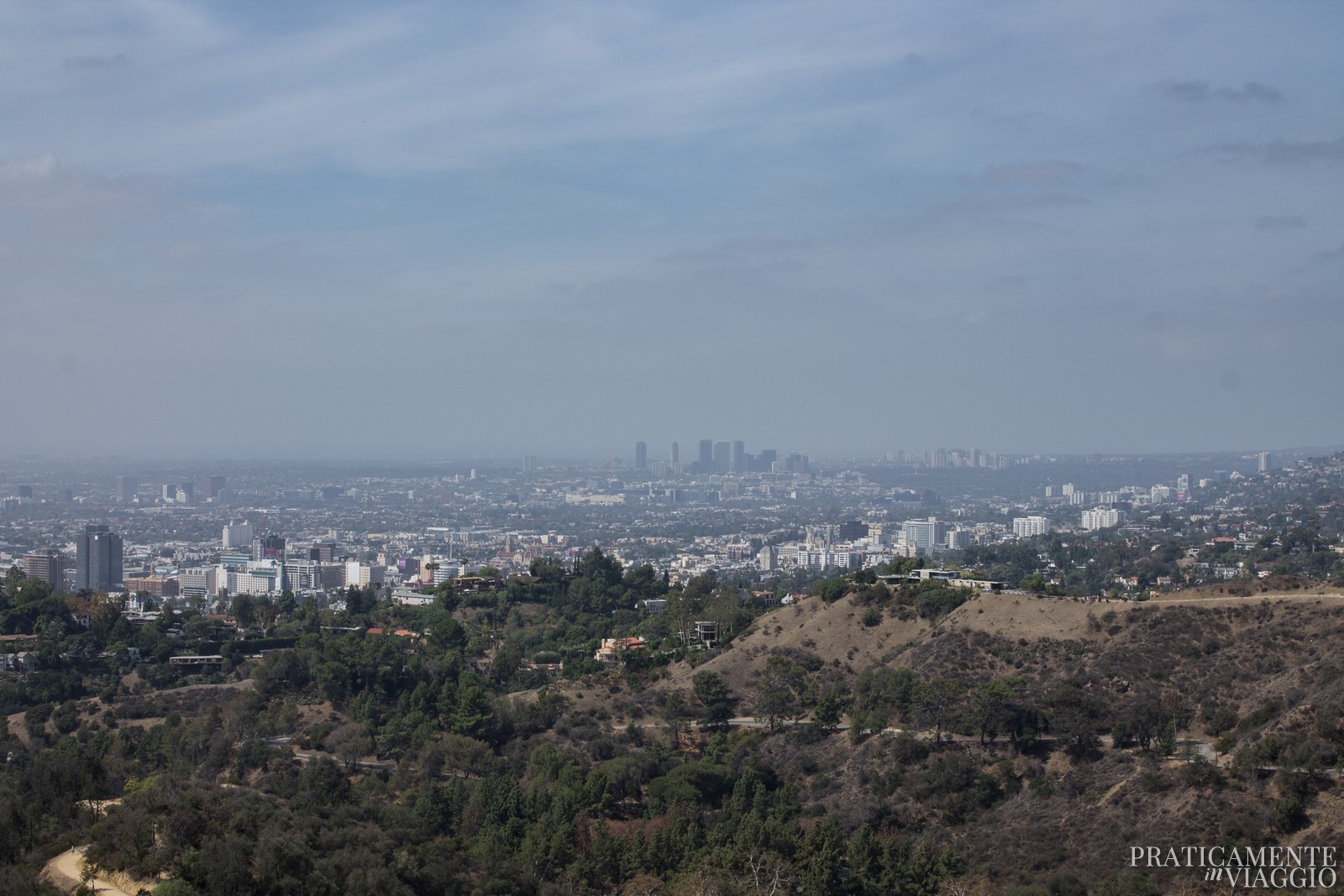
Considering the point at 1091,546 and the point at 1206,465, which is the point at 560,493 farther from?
the point at 1091,546

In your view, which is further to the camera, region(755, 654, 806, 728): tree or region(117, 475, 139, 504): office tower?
region(117, 475, 139, 504): office tower

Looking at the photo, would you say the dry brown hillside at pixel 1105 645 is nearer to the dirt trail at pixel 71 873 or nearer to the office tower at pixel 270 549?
the dirt trail at pixel 71 873

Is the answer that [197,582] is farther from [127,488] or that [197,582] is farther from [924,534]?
[127,488]

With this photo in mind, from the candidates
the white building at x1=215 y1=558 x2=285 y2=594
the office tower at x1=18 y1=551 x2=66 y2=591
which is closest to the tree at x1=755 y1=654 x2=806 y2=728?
the white building at x1=215 y1=558 x2=285 y2=594

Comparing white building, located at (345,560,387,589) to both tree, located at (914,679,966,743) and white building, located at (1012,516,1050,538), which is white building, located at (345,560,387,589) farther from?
tree, located at (914,679,966,743)

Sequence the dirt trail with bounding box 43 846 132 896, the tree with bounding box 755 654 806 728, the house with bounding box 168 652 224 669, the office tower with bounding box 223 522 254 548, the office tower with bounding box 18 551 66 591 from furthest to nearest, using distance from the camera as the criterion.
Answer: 1. the office tower with bounding box 223 522 254 548
2. the office tower with bounding box 18 551 66 591
3. the house with bounding box 168 652 224 669
4. the tree with bounding box 755 654 806 728
5. the dirt trail with bounding box 43 846 132 896

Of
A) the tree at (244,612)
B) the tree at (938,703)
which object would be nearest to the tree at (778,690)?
the tree at (938,703)
